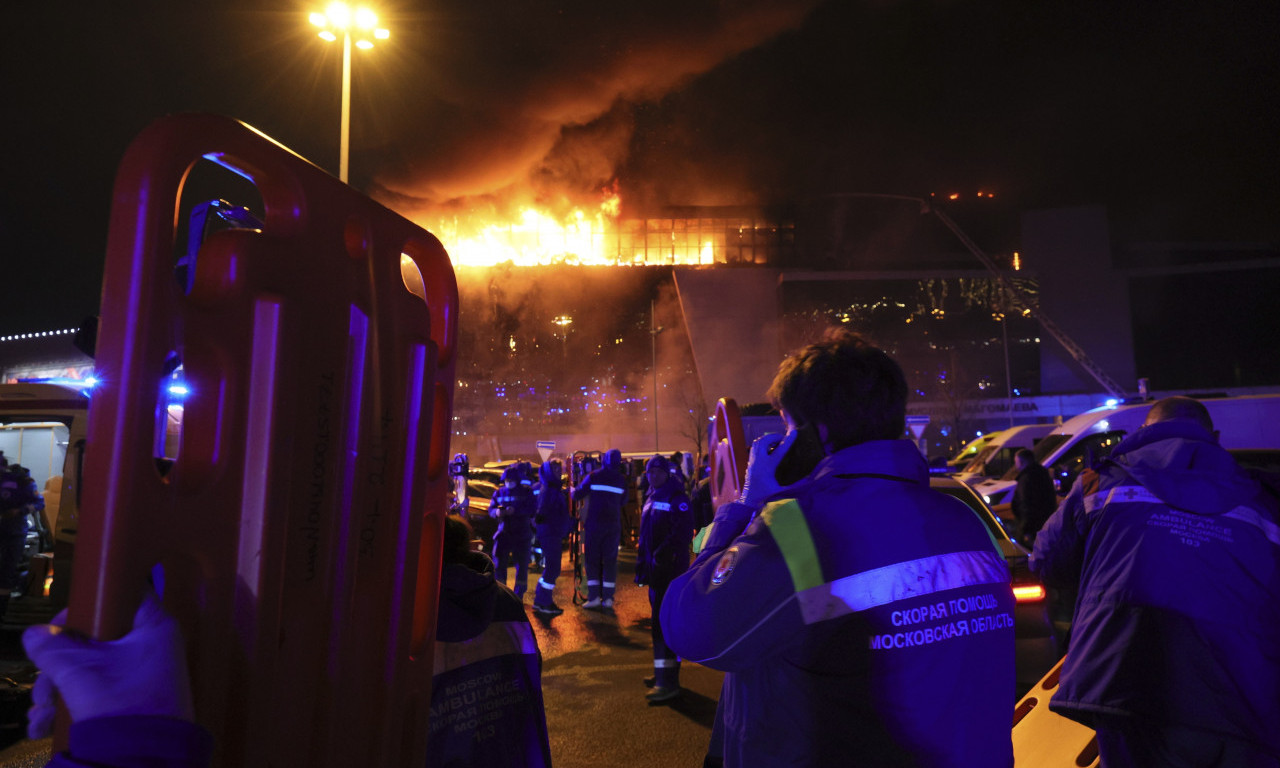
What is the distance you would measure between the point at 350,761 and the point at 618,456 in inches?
339

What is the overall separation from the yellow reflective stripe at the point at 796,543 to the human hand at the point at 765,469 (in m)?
0.15

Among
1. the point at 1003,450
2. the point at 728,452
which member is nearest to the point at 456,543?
the point at 728,452

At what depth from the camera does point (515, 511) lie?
365 inches

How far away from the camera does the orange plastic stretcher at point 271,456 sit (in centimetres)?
88

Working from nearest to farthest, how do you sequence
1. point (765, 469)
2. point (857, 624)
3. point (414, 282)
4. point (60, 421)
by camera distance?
point (857, 624), point (765, 469), point (414, 282), point (60, 421)

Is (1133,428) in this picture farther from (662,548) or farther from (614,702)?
(614,702)

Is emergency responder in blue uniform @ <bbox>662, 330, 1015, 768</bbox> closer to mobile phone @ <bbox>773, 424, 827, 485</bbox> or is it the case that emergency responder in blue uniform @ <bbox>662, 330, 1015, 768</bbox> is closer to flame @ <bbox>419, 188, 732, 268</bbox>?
mobile phone @ <bbox>773, 424, 827, 485</bbox>

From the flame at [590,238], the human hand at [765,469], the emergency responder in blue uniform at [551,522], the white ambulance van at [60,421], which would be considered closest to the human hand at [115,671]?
the human hand at [765,469]

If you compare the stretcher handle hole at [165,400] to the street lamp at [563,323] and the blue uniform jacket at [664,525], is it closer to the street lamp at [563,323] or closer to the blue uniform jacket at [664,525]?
the blue uniform jacket at [664,525]

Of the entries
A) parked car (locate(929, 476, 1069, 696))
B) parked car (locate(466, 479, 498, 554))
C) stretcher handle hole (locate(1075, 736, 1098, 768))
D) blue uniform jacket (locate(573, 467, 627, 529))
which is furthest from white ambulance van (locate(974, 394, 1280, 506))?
parked car (locate(466, 479, 498, 554))

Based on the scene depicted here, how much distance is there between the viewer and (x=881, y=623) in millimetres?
1460

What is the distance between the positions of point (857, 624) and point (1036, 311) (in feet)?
134

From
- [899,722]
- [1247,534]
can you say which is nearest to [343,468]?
[899,722]

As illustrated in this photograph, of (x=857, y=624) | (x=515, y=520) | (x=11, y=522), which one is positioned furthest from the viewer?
(x=515, y=520)
